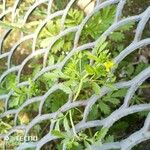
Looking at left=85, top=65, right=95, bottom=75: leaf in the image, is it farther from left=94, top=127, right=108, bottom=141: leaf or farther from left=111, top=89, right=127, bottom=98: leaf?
left=111, top=89, right=127, bottom=98: leaf

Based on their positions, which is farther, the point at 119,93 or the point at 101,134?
the point at 119,93

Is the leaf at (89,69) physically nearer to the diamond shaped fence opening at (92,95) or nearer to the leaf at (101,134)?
the diamond shaped fence opening at (92,95)

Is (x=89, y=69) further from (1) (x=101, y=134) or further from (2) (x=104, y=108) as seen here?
(2) (x=104, y=108)

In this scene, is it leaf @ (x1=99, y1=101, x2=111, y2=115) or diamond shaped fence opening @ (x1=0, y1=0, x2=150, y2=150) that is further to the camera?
leaf @ (x1=99, y1=101, x2=111, y2=115)

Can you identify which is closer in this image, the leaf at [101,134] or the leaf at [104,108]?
the leaf at [101,134]

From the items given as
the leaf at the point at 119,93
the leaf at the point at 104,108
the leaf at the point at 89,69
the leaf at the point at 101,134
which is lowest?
the leaf at the point at 101,134

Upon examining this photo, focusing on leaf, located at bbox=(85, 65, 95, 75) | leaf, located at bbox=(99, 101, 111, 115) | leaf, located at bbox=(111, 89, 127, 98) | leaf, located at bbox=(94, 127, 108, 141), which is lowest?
leaf, located at bbox=(94, 127, 108, 141)

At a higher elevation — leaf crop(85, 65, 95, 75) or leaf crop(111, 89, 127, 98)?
leaf crop(111, 89, 127, 98)

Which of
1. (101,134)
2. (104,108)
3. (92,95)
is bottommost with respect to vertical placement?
(101,134)

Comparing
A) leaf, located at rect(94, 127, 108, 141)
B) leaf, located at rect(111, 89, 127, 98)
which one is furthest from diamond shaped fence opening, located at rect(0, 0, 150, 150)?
leaf, located at rect(111, 89, 127, 98)

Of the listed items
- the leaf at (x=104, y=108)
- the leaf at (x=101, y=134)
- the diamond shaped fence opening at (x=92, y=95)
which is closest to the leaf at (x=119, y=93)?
the leaf at (x=104, y=108)

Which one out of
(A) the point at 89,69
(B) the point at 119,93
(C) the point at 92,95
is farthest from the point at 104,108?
(A) the point at 89,69

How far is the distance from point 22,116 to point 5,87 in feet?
1.09

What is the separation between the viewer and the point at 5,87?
1.95 meters
